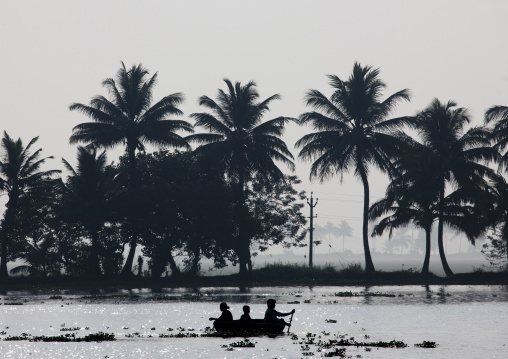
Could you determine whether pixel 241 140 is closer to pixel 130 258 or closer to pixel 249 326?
pixel 130 258

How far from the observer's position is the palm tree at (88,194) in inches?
2965

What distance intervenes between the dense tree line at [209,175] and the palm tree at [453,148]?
3.9 inches

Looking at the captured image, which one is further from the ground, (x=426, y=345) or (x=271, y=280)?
(x=271, y=280)

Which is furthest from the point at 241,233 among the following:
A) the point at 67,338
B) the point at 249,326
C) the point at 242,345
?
the point at 242,345

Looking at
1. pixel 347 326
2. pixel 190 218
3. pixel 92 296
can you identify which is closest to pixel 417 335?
pixel 347 326

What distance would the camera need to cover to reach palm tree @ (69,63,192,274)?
77.6m

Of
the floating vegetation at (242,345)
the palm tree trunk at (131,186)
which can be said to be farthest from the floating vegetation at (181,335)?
the palm tree trunk at (131,186)

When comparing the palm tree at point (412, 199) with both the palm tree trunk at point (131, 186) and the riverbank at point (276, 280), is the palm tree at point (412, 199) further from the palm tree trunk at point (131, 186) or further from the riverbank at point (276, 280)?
the palm tree trunk at point (131, 186)

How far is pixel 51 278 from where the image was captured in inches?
3076

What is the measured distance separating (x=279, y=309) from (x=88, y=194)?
3235cm

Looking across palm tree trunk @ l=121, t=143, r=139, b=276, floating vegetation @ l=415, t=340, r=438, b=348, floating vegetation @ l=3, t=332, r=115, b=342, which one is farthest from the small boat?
palm tree trunk @ l=121, t=143, r=139, b=276

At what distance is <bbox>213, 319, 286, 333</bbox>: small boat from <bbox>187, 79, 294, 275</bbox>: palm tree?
4407 cm

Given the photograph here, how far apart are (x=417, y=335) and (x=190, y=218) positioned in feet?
147

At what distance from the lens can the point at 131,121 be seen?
78.8m
